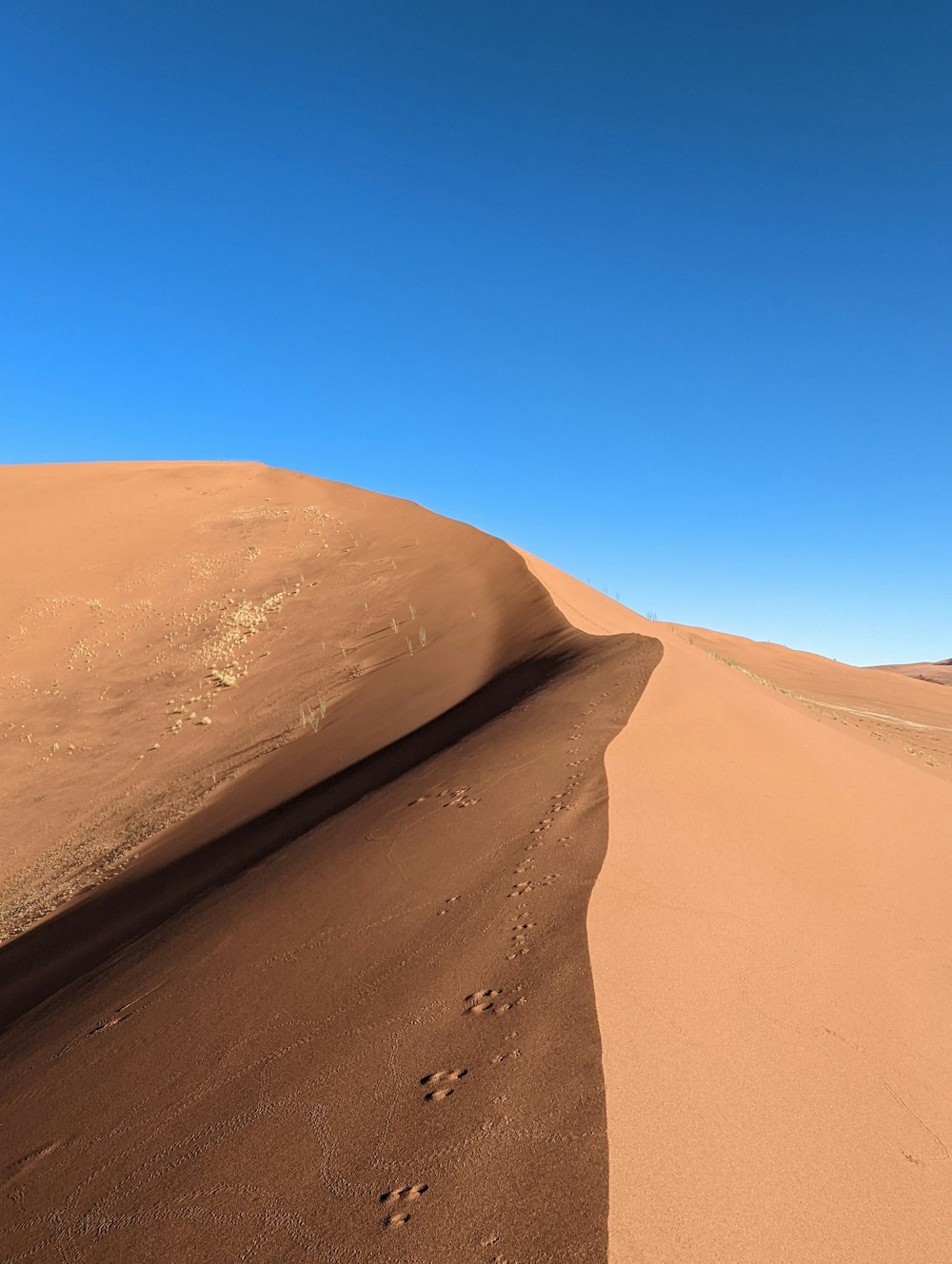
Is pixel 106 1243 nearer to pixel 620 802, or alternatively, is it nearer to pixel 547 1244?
pixel 547 1244

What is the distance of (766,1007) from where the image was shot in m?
3.01

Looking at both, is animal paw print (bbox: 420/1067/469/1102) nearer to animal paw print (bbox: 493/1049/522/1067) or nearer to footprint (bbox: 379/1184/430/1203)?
animal paw print (bbox: 493/1049/522/1067)

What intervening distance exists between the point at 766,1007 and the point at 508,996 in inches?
41.4

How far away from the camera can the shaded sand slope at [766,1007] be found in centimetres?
212

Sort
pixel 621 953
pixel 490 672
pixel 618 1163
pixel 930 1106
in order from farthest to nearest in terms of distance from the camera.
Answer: pixel 490 672 → pixel 621 953 → pixel 930 1106 → pixel 618 1163

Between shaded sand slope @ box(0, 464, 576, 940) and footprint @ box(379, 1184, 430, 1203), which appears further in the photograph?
shaded sand slope @ box(0, 464, 576, 940)

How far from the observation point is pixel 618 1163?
2096 millimetres

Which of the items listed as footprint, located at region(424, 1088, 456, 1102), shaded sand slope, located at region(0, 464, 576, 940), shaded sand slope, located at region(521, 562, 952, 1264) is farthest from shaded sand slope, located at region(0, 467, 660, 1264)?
shaded sand slope, located at region(0, 464, 576, 940)

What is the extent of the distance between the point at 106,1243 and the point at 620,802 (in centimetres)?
304

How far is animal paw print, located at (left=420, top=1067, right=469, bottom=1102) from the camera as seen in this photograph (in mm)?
2439

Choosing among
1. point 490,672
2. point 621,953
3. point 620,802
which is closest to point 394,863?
point 620,802

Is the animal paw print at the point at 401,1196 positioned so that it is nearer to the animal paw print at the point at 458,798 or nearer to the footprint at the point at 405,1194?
the footprint at the point at 405,1194

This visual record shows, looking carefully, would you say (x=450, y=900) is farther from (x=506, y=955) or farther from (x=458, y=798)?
(x=458, y=798)

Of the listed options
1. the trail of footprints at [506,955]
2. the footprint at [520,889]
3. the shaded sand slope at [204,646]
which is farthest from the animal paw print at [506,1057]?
the shaded sand slope at [204,646]
